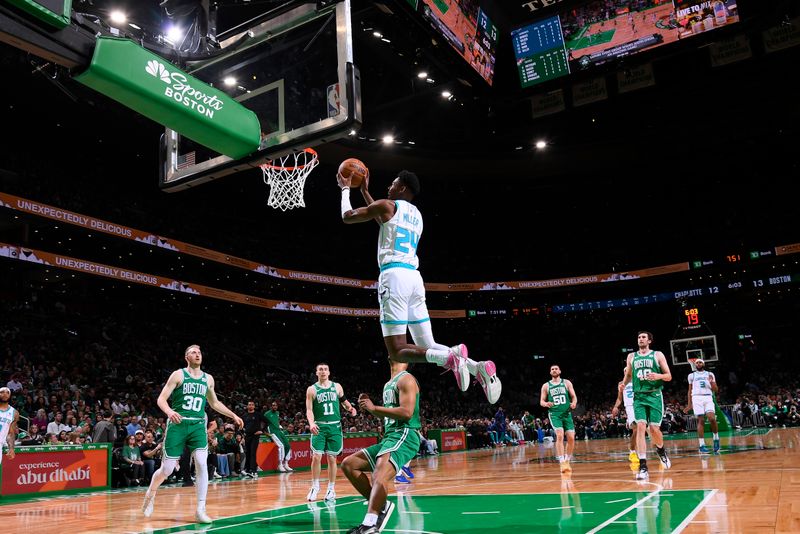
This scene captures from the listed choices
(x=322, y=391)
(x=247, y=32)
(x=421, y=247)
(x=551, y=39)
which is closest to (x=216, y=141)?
(x=247, y=32)

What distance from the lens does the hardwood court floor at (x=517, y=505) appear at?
5.85m

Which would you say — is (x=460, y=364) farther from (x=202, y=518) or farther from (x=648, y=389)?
(x=648, y=389)

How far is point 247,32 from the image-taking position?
7844 millimetres

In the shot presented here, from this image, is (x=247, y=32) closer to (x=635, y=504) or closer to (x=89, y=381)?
(x=635, y=504)

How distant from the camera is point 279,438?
1756 cm

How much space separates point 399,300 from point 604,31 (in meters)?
12.8

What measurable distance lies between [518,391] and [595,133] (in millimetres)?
17300

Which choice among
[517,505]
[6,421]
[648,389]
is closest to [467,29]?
[648,389]

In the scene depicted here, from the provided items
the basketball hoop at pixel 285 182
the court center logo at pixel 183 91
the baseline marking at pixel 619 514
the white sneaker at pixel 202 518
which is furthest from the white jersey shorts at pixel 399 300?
the basketball hoop at pixel 285 182

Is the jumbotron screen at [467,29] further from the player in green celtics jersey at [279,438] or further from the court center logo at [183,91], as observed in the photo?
the player in green celtics jersey at [279,438]

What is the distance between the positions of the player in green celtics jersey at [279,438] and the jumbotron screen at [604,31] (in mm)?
10826

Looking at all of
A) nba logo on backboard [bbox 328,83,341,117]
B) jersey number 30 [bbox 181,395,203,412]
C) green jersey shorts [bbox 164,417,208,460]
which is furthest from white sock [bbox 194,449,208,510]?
nba logo on backboard [bbox 328,83,341,117]

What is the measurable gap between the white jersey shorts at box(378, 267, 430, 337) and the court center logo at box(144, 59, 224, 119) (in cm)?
242

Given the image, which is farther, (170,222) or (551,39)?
(170,222)
